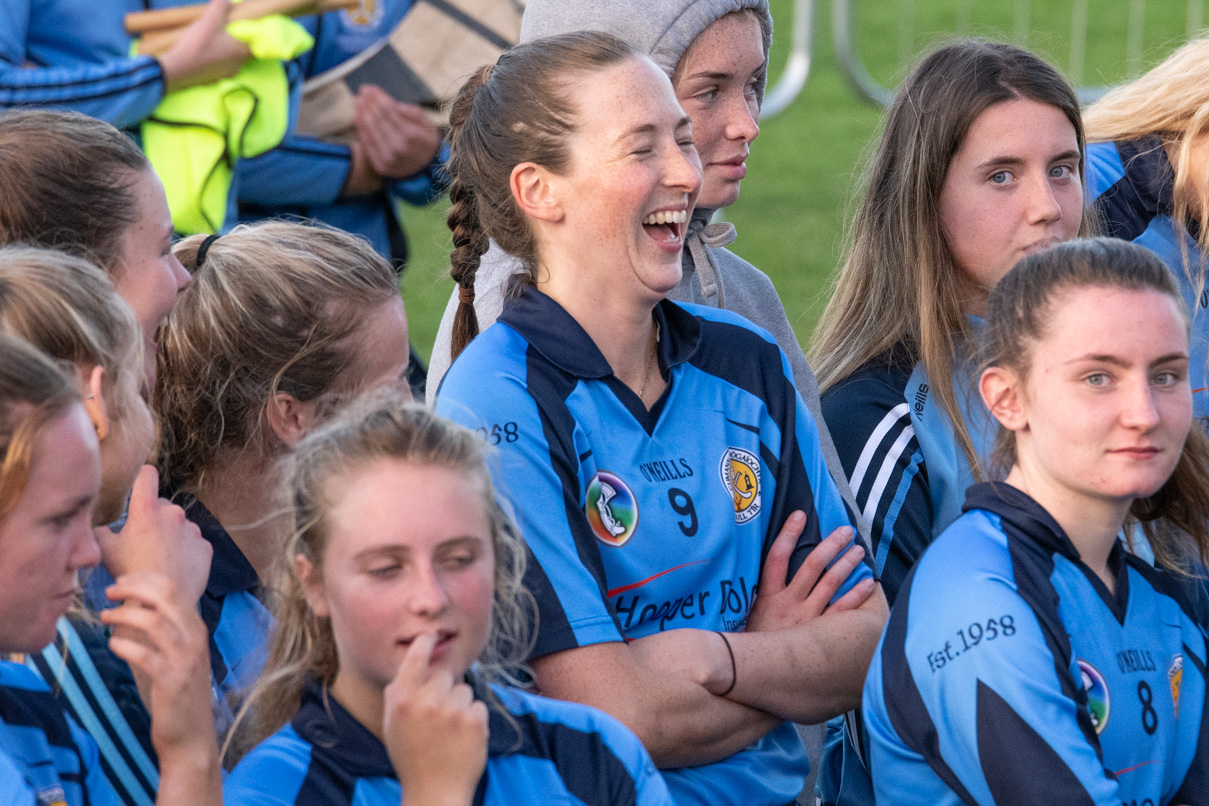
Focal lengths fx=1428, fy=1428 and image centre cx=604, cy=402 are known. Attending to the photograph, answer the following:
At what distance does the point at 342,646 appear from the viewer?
6.31 feet

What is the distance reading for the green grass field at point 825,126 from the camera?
33.3ft

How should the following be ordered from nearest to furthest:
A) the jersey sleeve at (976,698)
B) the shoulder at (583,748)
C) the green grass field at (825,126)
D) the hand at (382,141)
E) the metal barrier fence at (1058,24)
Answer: the shoulder at (583,748), the jersey sleeve at (976,698), the hand at (382,141), the green grass field at (825,126), the metal barrier fence at (1058,24)

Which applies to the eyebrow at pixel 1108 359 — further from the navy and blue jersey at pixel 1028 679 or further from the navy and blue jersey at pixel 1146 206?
the navy and blue jersey at pixel 1146 206

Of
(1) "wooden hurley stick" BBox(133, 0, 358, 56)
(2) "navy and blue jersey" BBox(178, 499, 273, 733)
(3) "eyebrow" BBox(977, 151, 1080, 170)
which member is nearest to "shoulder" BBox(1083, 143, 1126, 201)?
(3) "eyebrow" BBox(977, 151, 1080, 170)

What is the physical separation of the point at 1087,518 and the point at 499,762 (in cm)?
108

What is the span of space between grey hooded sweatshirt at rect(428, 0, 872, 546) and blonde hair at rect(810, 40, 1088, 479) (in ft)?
0.57

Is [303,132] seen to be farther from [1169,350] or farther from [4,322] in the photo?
[1169,350]

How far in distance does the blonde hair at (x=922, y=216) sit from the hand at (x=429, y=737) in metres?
1.51

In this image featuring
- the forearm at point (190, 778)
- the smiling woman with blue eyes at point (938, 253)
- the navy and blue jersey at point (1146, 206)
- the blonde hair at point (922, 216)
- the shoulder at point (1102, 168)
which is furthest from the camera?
the shoulder at point (1102, 168)

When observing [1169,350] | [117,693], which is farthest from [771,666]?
[117,693]

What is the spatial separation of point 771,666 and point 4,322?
1.28 metres

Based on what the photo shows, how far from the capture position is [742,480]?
8.25 feet

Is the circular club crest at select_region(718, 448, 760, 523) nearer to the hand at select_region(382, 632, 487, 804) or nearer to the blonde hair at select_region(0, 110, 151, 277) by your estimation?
the hand at select_region(382, 632, 487, 804)

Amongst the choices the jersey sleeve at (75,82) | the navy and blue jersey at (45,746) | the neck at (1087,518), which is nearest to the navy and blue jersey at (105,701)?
the navy and blue jersey at (45,746)
